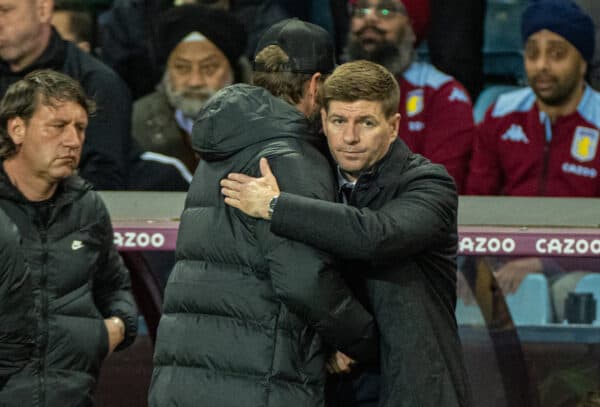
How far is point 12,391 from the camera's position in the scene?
164 inches

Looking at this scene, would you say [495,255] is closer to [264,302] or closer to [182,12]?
[264,302]

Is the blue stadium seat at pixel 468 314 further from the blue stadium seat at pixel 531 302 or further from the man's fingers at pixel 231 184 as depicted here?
the man's fingers at pixel 231 184

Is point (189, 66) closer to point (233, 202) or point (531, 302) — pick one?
point (531, 302)

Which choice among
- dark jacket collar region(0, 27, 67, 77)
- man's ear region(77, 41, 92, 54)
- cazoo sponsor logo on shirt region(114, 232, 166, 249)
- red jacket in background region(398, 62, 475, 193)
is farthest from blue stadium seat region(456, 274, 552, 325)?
man's ear region(77, 41, 92, 54)

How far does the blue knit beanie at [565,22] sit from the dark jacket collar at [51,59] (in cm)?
221

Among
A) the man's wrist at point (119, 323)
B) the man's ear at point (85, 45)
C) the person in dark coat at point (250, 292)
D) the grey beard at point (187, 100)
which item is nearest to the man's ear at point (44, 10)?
the man's ear at point (85, 45)

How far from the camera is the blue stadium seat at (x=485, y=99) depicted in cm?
717

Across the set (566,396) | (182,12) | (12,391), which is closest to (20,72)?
(182,12)

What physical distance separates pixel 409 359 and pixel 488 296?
1137mm

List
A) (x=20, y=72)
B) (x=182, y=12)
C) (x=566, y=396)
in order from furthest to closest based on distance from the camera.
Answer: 1. (x=182, y=12)
2. (x=20, y=72)
3. (x=566, y=396)

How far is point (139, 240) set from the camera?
485 centimetres

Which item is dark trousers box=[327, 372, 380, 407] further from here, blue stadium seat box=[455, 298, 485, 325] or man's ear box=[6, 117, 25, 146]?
man's ear box=[6, 117, 25, 146]

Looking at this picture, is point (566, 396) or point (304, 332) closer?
point (304, 332)

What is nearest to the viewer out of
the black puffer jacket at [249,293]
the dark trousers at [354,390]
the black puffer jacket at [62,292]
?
the black puffer jacket at [249,293]
